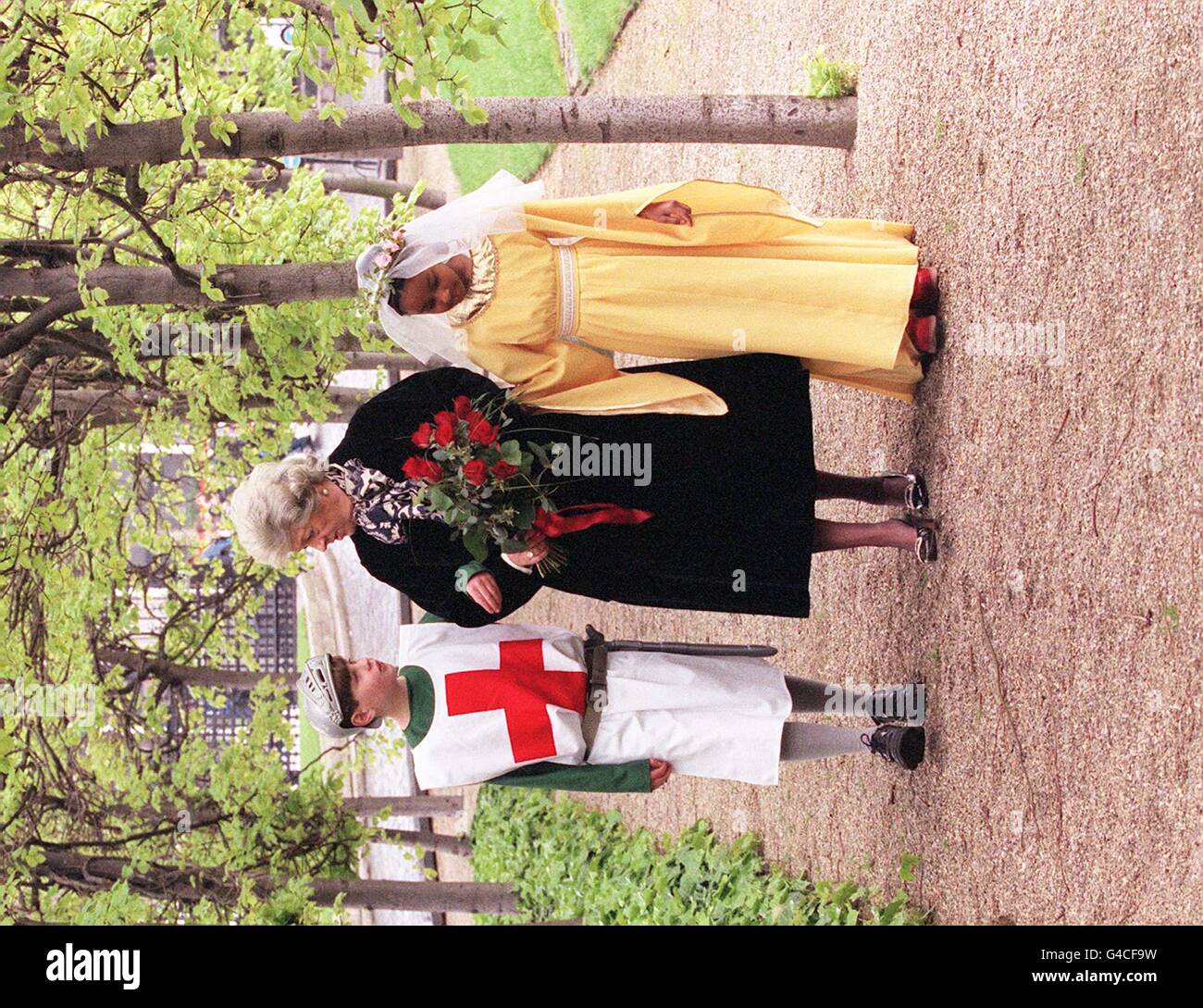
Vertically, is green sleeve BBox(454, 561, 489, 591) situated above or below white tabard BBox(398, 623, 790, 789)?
above

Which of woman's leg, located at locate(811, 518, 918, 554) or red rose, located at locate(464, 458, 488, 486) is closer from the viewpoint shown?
red rose, located at locate(464, 458, 488, 486)

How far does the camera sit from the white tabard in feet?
15.6

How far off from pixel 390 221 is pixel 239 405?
59.1 inches

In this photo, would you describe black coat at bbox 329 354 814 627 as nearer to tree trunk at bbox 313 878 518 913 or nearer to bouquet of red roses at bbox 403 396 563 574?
bouquet of red roses at bbox 403 396 563 574

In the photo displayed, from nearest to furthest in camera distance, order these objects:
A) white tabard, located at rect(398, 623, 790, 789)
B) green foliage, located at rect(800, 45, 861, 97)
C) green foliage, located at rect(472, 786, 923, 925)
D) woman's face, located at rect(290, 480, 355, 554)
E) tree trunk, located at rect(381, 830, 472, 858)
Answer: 1. woman's face, located at rect(290, 480, 355, 554)
2. white tabard, located at rect(398, 623, 790, 789)
3. green foliage, located at rect(472, 786, 923, 925)
4. green foliage, located at rect(800, 45, 861, 97)
5. tree trunk, located at rect(381, 830, 472, 858)

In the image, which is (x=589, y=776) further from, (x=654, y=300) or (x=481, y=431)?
(x=654, y=300)

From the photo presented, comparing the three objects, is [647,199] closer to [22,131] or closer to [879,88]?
[879,88]

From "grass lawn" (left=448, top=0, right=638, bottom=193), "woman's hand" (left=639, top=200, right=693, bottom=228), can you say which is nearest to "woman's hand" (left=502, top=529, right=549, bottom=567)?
"woman's hand" (left=639, top=200, right=693, bottom=228)

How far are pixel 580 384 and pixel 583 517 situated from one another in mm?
554

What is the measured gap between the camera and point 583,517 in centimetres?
468

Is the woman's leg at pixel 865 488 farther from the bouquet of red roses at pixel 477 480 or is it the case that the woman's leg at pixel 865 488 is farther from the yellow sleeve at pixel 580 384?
the bouquet of red roses at pixel 477 480

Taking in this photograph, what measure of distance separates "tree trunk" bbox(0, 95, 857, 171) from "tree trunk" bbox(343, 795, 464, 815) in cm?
652

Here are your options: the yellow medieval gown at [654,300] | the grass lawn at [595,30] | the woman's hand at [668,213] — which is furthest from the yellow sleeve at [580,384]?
the grass lawn at [595,30]
